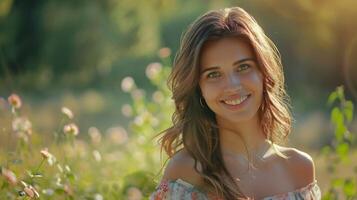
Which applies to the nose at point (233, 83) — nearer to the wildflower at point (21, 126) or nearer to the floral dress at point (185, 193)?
the floral dress at point (185, 193)

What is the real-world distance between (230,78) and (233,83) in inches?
0.8

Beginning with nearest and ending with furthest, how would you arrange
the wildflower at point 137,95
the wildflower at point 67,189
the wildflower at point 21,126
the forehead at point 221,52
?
the forehead at point 221,52, the wildflower at point 67,189, the wildflower at point 21,126, the wildflower at point 137,95

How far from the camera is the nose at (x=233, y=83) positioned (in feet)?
9.12

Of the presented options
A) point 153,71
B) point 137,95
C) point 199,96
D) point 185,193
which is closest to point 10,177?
point 185,193

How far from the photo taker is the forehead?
2.81m

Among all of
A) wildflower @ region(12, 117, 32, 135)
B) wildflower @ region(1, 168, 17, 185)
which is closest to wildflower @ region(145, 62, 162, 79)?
wildflower @ region(12, 117, 32, 135)

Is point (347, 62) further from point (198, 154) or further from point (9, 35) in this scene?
point (198, 154)

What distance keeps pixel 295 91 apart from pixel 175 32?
7046mm

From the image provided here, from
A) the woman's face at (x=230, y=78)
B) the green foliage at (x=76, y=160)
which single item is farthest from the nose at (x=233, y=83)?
the green foliage at (x=76, y=160)

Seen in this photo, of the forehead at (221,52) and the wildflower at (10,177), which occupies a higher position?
the forehead at (221,52)

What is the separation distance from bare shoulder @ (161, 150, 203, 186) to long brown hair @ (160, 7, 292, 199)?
0.02 m

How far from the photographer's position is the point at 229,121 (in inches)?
116

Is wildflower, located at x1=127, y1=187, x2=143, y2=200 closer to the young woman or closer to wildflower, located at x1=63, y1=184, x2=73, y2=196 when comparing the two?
wildflower, located at x1=63, y1=184, x2=73, y2=196

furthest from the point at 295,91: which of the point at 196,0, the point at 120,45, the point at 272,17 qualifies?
the point at 196,0
